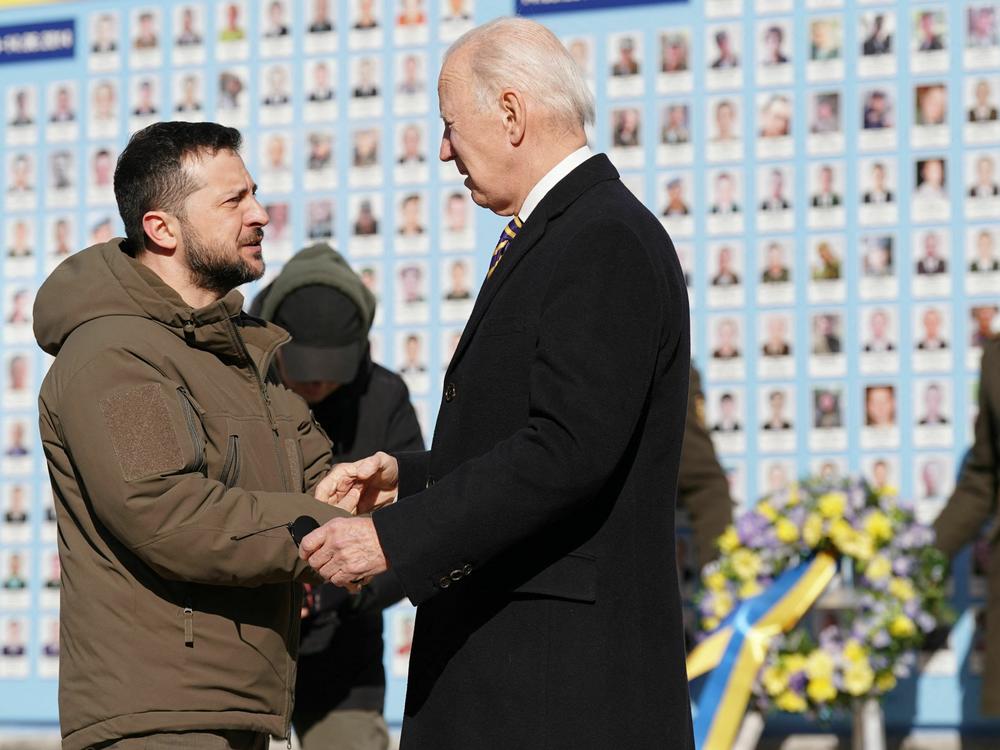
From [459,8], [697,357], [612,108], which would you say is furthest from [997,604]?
[459,8]

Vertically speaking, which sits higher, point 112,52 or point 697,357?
point 112,52

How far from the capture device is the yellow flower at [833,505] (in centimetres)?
556

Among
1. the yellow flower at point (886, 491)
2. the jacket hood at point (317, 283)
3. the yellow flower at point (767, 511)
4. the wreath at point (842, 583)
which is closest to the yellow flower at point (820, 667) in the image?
the wreath at point (842, 583)

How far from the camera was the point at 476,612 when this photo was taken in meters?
2.67

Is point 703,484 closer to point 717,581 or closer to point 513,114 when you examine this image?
point 717,581

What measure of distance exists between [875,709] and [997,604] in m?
0.56

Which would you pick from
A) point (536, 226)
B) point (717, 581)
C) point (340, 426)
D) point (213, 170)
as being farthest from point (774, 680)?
point (536, 226)

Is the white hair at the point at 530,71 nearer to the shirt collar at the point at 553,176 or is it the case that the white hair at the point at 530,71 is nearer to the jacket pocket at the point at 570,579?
the shirt collar at the point at 553,176

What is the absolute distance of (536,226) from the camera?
108 inches

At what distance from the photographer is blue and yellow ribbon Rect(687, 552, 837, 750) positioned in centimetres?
549

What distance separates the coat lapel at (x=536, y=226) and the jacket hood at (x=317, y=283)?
73.4 inches

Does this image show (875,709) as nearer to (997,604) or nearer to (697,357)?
(997,604)

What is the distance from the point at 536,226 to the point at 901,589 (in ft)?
10.7

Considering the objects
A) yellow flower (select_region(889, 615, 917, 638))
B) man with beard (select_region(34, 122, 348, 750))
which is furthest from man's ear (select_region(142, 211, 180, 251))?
yellow flower (select_region(889, 615, 917, 638))
